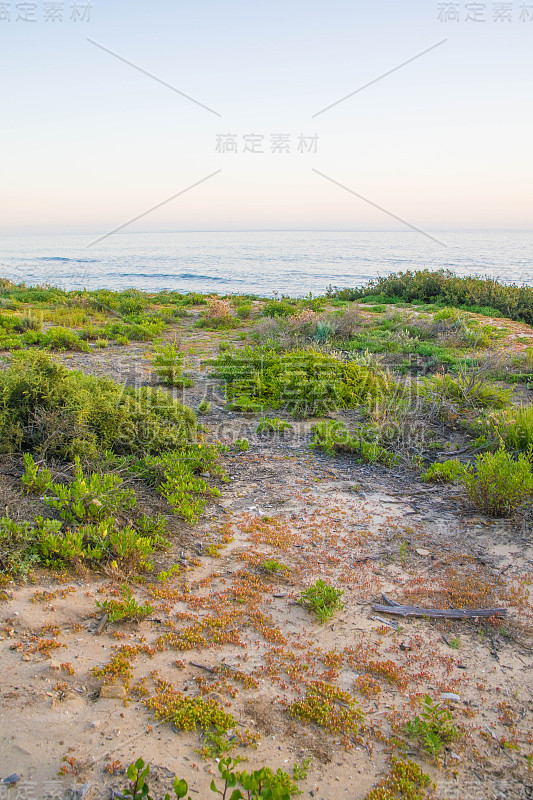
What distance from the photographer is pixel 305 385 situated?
8.74m

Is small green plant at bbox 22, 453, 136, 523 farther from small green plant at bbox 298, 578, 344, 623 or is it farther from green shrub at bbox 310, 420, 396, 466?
green shrub at bbox 310, 420, 396, 466

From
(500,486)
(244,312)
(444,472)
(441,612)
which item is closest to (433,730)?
(441,612)

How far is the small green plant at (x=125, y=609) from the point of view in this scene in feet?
11.7

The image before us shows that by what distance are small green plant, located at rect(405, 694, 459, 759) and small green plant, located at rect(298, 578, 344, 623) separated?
103 cm

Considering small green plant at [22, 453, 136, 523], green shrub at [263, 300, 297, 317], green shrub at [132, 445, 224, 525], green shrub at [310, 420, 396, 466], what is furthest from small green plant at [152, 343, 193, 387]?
green shrub at [263, 300, 297, 317]

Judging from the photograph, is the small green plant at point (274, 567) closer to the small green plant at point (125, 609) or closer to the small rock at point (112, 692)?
the small green plant at point (125, 609)

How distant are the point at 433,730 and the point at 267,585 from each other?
1.72 meters

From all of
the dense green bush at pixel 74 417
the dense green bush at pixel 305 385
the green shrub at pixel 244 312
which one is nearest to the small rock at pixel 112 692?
the dense green bush at pixel 74 417

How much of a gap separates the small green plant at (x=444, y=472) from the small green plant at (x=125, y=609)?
3.94m

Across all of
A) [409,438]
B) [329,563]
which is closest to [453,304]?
[409,438]

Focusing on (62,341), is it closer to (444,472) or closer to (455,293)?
(444,472)

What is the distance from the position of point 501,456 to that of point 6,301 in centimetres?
1669

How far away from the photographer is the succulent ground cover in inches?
106

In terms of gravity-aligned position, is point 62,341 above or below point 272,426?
above
